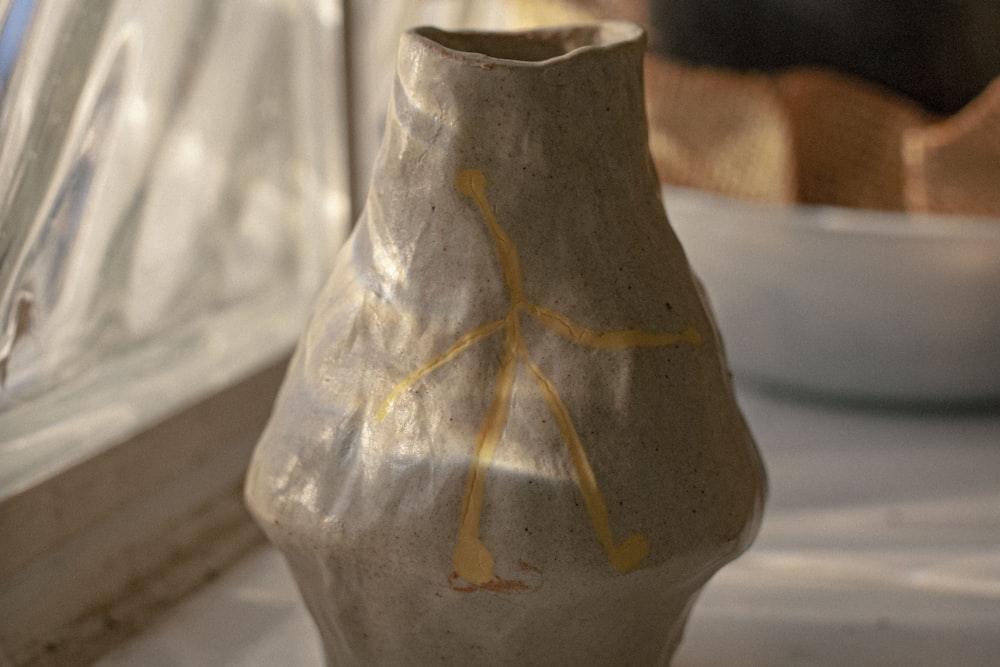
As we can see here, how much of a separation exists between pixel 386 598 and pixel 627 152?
0.41ft

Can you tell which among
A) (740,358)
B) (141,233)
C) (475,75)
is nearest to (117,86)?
(141,233)

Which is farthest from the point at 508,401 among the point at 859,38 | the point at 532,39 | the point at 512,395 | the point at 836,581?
the point at 859,38

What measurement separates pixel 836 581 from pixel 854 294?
0.49 feet

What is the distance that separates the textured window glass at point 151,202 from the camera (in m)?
0.37

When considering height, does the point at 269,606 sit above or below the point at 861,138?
below

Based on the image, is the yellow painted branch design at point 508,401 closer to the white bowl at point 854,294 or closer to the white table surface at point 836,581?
the white table surface at point 836,581

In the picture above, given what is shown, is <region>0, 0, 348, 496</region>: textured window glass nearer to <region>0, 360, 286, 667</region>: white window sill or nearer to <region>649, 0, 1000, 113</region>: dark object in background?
<region>0, 360, 286, 667</region>: white window sill

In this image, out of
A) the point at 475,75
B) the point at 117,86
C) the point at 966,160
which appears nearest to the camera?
the point at 475,75

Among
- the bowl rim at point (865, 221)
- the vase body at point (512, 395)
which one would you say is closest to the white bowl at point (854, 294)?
the bowl rim at point (865, 221)

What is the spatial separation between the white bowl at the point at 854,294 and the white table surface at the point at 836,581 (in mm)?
29

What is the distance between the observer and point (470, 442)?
0.28 meters

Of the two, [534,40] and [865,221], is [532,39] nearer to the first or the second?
[534,40]

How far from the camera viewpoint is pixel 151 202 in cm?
44

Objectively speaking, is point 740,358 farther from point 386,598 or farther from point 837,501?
point 386,598
